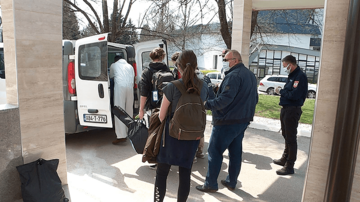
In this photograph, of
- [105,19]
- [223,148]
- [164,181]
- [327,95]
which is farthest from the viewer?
[105,19]

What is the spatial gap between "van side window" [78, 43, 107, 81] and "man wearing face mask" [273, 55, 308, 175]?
2.92 metres

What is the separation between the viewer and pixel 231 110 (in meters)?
3.47

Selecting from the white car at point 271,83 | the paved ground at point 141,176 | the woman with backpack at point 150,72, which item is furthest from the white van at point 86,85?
the white car at point 271,83

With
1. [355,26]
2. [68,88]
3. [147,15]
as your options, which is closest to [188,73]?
[355,26]

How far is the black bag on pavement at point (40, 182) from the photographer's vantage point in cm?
269

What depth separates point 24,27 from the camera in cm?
266

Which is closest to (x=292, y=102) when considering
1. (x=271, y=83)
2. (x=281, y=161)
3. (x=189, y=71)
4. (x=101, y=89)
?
(x=281, y=161)

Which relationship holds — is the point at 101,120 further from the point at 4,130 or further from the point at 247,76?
the point at 247,76

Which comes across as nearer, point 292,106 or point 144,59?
point 292,106

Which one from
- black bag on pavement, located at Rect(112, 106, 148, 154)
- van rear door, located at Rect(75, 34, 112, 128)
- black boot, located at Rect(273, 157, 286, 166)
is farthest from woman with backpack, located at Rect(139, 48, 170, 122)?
black boot, located at Rect(273, 157, 286, 166)

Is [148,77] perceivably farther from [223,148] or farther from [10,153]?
[10,153]

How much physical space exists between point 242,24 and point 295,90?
2.95 metres

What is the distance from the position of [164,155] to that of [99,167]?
6.93 ft

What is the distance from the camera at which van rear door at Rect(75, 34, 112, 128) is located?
16.0 ft
